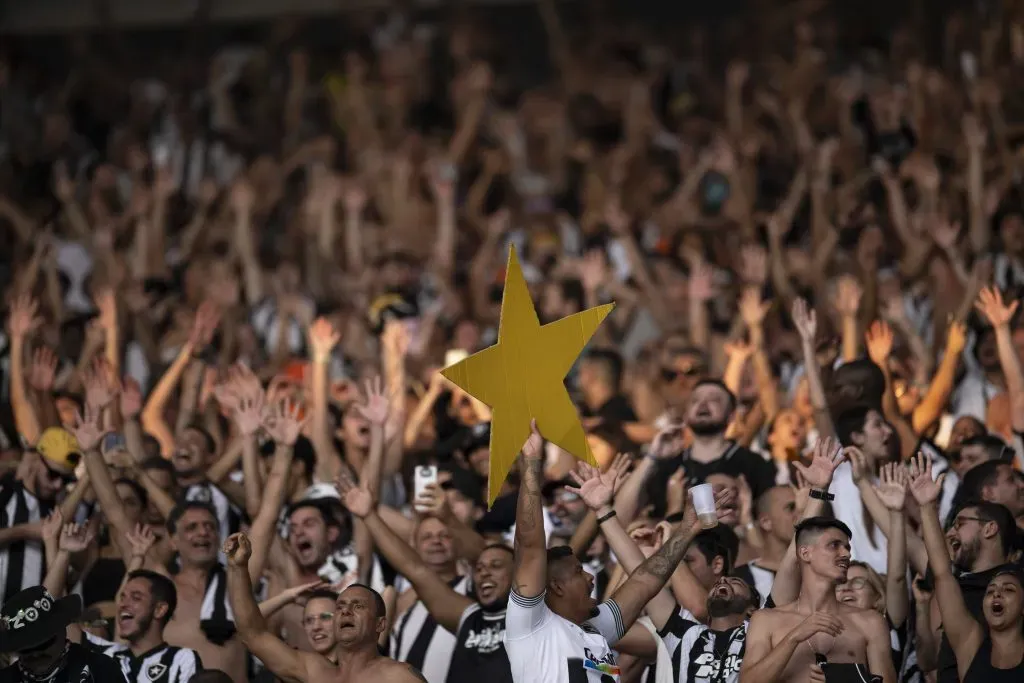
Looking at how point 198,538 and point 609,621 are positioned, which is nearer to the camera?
point 609,621

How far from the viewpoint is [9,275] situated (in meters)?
12.3

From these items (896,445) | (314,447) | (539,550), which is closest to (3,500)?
(314,447)

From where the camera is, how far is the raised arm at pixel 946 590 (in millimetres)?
6434

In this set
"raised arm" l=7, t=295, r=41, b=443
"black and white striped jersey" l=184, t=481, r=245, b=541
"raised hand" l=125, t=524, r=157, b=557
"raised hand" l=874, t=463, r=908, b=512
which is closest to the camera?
"raised hand" l=874, t=463, r=908, b=512

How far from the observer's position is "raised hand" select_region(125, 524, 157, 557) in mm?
7500

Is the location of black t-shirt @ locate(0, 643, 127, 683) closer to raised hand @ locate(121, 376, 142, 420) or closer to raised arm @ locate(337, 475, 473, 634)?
raised arm @ locate(337, 475, 473, 634)

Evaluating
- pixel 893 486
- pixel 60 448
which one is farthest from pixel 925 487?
pixel 60 448

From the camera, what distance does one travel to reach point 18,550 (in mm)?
7914

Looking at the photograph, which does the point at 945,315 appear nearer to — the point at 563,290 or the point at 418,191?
the point at 563,290

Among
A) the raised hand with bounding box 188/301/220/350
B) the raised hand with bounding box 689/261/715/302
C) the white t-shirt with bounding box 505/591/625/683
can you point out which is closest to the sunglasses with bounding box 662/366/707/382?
the raised hand with bounding box 689/261/715/302

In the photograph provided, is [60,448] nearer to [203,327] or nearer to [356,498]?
[203,327]

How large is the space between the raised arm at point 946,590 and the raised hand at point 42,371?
472 centimetres

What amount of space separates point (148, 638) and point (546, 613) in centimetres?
211

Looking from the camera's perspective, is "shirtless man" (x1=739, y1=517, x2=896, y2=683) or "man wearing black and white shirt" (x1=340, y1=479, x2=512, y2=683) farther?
"man wearing black and white shirt" (x1=340, y1=479, x2=512, y2=683)
